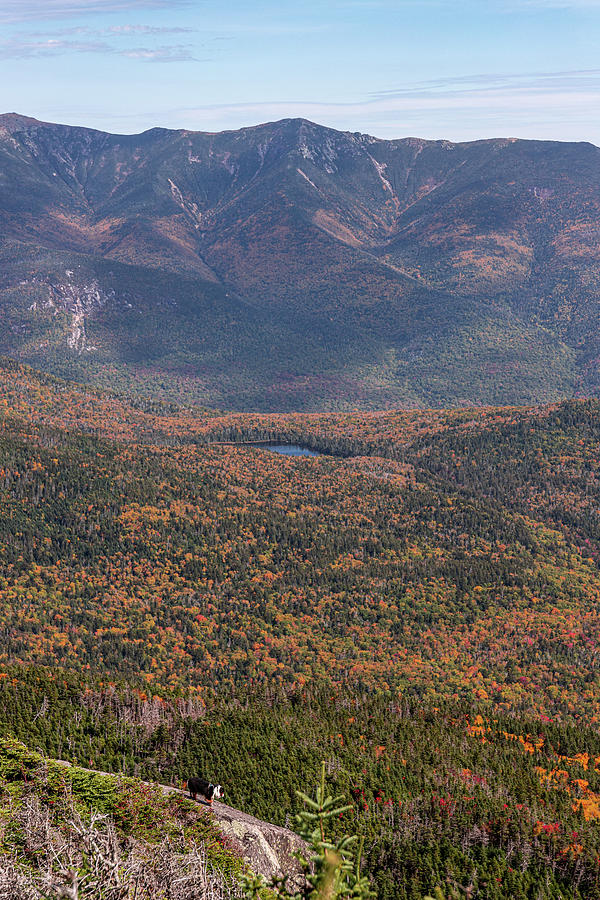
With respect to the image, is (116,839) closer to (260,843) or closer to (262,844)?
(260,843)

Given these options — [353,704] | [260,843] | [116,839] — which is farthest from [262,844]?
[353,704]

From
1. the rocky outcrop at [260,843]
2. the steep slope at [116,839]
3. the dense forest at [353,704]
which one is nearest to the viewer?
the steep slope at [116,839]

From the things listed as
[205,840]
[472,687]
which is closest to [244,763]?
[205,840]

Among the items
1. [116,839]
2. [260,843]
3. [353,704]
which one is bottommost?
[353,704]

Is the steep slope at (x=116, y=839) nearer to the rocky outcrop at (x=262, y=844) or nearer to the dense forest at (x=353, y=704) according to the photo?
the rocky outcrop at (x=262, y=844)

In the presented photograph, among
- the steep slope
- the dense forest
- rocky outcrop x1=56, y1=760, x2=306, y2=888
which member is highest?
the steep slope

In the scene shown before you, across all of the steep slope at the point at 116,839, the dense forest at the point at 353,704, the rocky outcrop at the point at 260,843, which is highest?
the steep slope at the point at 116,839

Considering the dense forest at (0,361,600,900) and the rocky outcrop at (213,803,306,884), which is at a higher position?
the rocky outcrop at (213,803,306,884)

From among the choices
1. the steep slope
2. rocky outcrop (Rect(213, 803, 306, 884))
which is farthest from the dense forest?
the steep slope

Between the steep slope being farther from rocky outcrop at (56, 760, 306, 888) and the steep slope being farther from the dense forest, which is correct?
the dense forest

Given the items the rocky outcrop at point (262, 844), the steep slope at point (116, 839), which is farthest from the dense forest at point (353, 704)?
the steep slope at point (116, 839)

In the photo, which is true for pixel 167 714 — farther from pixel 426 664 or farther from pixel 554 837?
pixel 426 664

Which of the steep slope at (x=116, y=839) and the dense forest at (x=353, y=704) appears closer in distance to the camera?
the steep slope at (x=116, y=839)
